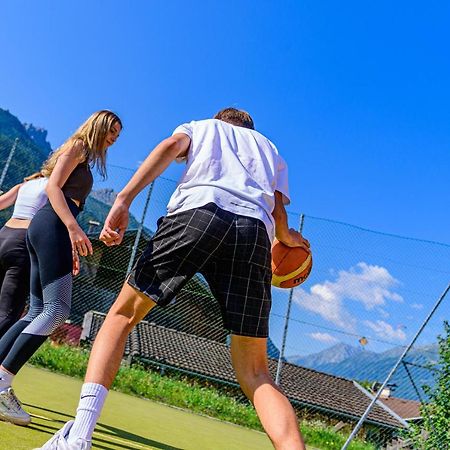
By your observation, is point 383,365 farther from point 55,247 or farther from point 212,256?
point 212,256

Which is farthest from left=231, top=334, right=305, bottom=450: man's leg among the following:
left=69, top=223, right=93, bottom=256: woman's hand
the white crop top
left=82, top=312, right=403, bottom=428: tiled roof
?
left=82, top=312, right=403, bottom=428: tiled roof

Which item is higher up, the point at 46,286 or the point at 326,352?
the point at 326,352

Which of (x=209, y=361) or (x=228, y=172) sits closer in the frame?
(x=228, y=172)

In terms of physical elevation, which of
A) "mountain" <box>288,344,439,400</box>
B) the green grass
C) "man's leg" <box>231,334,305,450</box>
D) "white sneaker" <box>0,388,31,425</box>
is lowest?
"white sneaker" <box>0,388,31,425</box>

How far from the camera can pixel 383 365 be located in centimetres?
1095

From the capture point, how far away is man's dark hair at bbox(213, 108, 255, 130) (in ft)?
8.16

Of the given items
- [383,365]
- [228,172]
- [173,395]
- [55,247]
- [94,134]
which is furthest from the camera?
[383,365]

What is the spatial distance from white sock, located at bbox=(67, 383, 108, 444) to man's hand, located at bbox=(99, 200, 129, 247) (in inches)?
19.2

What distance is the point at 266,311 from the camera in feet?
7.02

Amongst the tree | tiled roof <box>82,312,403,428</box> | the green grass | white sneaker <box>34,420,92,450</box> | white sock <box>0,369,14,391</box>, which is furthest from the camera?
tiled roof <box>82,312,403,428</box>

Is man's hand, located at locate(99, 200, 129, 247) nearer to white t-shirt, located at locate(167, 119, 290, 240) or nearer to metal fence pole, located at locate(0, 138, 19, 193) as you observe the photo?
white t-shirt, located at locate(167, 119, 290, 240)

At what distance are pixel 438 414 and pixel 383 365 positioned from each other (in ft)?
17.0

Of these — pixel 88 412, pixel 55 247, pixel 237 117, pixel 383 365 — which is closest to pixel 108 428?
pixel 55 247

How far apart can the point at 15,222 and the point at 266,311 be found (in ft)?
5.71
